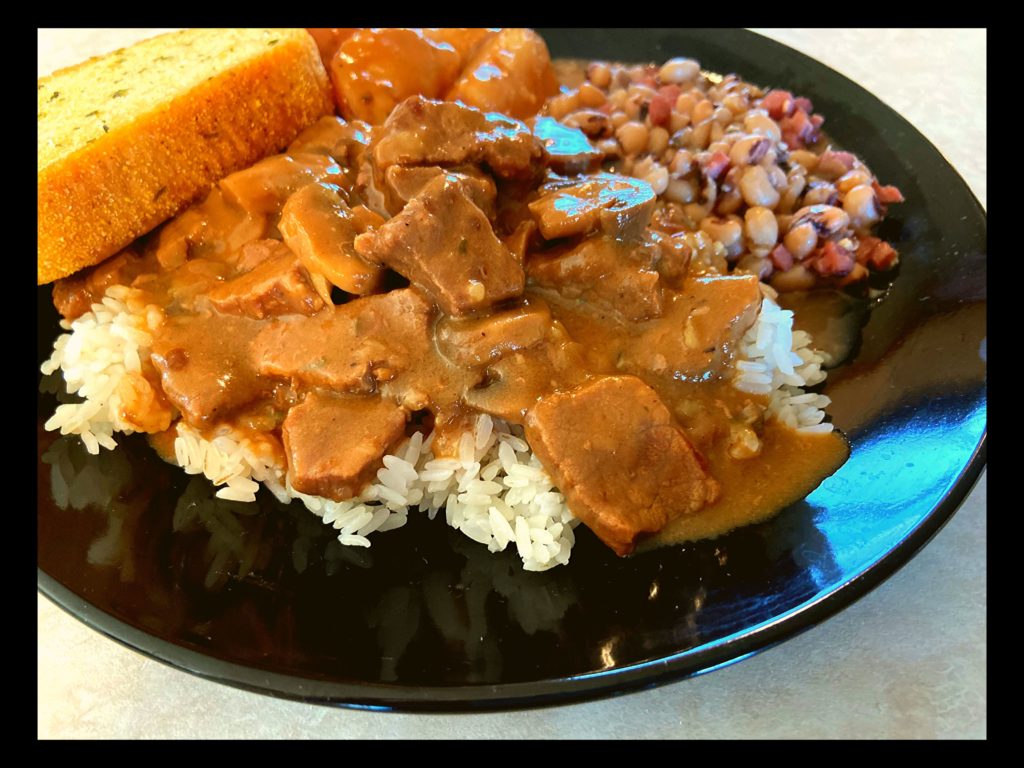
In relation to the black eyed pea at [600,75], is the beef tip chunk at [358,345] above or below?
below

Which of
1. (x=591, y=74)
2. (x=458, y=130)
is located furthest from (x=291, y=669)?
(x=591, y=74)

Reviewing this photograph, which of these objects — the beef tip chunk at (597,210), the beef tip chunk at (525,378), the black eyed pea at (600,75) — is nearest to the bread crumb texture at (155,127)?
the beef tip chunk at (597,210)

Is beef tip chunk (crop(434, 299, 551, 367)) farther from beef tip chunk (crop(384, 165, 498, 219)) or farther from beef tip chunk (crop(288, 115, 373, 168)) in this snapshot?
beef tip chunk (crop(288, 115, 373, 168))

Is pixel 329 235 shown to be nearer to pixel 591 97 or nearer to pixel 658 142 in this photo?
pixel 658 142

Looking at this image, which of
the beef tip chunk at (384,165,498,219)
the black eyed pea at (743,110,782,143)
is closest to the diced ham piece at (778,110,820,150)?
the black eyed pea at (743,110,782,143)

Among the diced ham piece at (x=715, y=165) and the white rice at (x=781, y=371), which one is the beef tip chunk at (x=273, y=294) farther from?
the diced ham piece at (x=715, y=165)

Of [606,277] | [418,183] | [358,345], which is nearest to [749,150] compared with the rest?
[606,277]

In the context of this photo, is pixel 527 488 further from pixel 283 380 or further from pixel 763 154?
pixel 763 154
